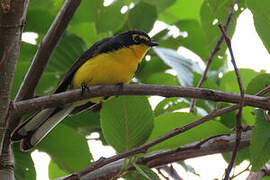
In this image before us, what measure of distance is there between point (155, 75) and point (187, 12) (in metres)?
1.15

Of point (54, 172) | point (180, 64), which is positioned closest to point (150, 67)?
point (180, 64)

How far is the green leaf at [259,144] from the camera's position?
2.83 metres

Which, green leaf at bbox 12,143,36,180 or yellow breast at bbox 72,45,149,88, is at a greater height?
yellow breast at bbox 72,45,149,88

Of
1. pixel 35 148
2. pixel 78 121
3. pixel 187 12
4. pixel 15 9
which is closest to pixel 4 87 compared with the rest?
pixel 15 9

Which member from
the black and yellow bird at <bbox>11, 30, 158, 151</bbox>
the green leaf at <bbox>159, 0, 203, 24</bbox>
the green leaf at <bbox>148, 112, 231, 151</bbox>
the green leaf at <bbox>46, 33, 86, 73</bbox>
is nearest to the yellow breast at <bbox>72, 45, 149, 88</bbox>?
the black and yellow bird at <bbox>11, 30, 158, 151</bbox>

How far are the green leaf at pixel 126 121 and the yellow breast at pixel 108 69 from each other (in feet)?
3.18

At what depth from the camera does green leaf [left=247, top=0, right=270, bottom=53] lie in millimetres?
2807

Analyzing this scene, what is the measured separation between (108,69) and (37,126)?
891 mm

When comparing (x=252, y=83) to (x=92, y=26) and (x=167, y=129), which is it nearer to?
(x=167, y=129)

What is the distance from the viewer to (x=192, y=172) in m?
3.91

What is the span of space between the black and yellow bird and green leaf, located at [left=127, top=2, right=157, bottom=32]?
0.17m

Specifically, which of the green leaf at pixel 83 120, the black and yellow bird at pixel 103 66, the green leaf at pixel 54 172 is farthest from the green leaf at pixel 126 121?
the green leaf at pixel 54 172

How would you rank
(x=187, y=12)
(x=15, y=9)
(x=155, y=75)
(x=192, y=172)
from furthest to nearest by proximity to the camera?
(x=187, y=12), (x=155, y=75), (x=192, y=172), (x=15, y=9)

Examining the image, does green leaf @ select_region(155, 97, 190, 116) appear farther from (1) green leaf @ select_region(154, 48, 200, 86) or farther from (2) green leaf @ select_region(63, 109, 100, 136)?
(2) green leaf @ select_region(63, 109, 100, 136)
